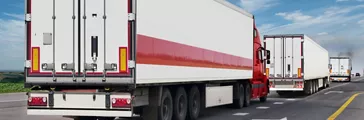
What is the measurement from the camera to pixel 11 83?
3534cm

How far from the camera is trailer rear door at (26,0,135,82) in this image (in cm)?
1055

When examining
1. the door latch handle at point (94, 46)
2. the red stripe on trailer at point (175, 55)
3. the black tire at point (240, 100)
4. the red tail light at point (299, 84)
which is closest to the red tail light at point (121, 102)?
the red stripe on trailer at point (175, 55)

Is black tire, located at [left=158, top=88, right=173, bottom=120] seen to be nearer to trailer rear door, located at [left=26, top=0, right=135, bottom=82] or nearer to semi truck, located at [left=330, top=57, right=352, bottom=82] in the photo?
trailer rear door, located at [left=26, top=0, right=135, bottom=82]

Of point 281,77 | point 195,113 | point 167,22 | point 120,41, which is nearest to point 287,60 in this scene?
point 281,77

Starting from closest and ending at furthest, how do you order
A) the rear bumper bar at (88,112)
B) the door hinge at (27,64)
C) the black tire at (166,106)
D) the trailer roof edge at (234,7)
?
1. the rear bumper bar at (88,112)
2. the door hinge at (27,64)
3. the black tire at (166,106)
4. the trailer roof edge at (234,7)

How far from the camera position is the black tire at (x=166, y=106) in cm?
1195

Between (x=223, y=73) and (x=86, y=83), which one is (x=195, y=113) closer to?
(x=223, y=73)

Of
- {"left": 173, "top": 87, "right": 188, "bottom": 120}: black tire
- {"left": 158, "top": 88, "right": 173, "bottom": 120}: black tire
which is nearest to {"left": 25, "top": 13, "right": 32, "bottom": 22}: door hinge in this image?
{"left": 158, "top": 88, "right": 173, "bottom": 120}: black tire

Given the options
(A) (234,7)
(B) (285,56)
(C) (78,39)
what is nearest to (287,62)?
(B) (285,56)

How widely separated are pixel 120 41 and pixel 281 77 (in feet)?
60.3

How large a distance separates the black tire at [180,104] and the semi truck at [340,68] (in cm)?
5220

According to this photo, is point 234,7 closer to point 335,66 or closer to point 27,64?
point 27,64

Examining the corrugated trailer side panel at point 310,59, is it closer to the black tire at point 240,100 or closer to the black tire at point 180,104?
the black tire at point 240,100

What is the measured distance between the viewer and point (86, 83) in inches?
422
